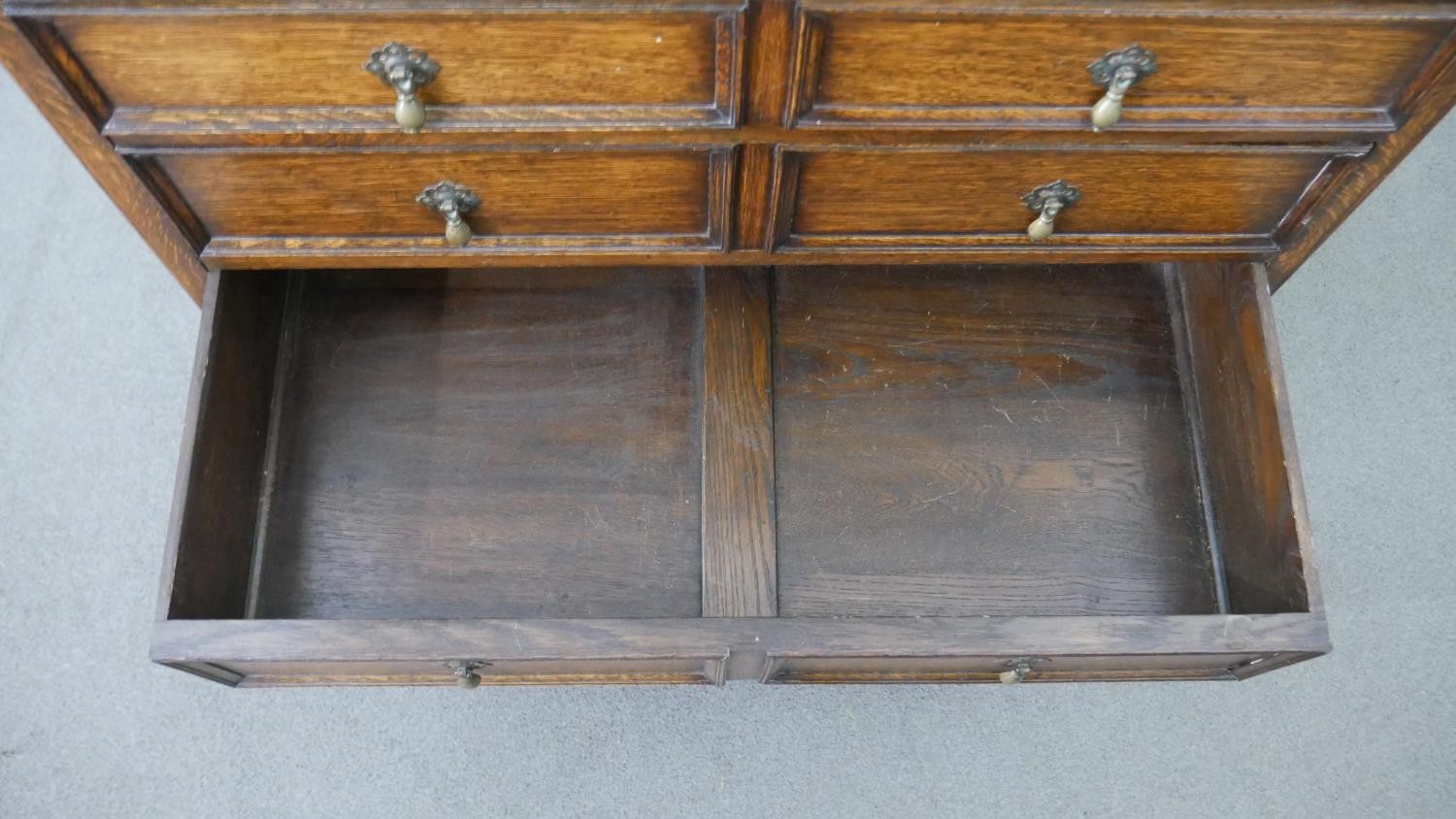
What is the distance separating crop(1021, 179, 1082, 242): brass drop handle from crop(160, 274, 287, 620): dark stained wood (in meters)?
0.65

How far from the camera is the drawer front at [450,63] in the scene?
73 centimetres

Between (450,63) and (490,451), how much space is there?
1.33 feet

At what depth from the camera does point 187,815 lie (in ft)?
3.84

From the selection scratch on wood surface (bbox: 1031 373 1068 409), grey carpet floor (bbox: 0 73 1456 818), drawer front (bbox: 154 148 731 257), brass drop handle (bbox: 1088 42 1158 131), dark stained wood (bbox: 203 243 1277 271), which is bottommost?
grey carpet floor (bbox: 0 73 1456 818)

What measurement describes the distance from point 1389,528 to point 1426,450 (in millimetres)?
110

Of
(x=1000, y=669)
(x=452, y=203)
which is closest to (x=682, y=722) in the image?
(x=1000, y=669)

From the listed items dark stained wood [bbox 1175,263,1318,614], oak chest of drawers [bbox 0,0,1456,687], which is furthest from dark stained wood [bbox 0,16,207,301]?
dark stained wood [bbox 1175,263,1318,614]

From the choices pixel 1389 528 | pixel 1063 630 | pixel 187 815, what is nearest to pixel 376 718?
pixel 187 815

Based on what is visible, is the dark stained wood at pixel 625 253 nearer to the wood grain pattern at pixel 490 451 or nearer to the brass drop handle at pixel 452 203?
the brass drop handle at pixel 452 203

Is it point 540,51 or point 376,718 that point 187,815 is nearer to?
point 376,718

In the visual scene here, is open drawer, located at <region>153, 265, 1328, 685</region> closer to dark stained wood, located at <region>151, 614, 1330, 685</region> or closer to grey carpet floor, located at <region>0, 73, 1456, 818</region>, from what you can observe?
dark stained wood, located at <region>151, 614, 1330, 685</region>

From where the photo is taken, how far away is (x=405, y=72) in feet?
2.46

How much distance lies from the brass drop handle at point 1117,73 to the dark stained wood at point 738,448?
375 millimetres

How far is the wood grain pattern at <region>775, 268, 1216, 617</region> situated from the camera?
1.04 meters
